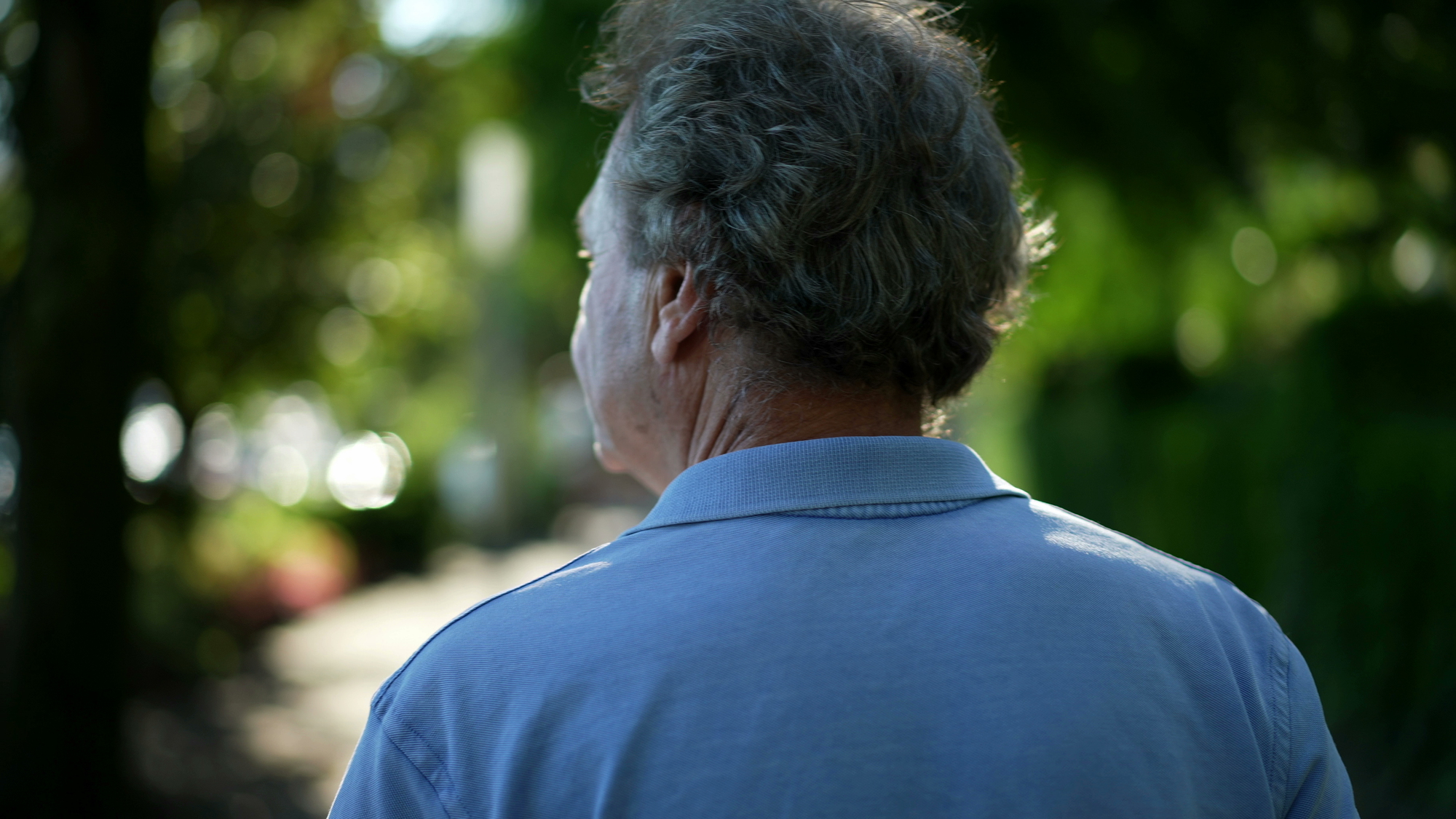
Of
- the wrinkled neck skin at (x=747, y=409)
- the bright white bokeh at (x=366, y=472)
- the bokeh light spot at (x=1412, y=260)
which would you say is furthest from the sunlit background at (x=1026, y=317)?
the bright white bokeh at (x=366, y=472)

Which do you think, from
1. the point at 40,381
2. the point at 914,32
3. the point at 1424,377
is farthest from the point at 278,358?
the point at 914,32

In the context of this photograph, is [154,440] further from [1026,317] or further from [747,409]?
[747,409]

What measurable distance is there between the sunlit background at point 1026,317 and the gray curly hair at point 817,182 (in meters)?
0.60

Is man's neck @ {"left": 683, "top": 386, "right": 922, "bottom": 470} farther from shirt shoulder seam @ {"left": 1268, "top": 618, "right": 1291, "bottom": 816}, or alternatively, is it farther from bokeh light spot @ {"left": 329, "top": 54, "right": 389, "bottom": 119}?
bokeh light spot @ {"left": 329, "top": 54, "right": 389, "bottom": 119}

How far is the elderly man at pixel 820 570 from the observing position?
904 millimetres

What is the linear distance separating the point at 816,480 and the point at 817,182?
1.02 ft

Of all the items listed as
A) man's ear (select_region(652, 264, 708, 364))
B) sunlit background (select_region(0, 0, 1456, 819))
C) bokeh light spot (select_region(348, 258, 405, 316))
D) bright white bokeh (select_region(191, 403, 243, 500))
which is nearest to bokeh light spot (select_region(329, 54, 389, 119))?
sunlit background (select_region(0, 0, 1456, 819))

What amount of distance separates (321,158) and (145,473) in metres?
3.57

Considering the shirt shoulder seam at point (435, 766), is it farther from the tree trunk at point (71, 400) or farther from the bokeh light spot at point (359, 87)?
the bokeh light spot at point (359, 87)

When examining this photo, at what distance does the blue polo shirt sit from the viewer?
0.90 m

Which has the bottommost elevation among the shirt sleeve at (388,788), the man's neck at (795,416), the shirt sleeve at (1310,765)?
the shirt sleeve at (1310,765)

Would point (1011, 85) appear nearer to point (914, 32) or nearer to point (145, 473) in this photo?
point (914, 32)

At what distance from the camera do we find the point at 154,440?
1088 centimetres

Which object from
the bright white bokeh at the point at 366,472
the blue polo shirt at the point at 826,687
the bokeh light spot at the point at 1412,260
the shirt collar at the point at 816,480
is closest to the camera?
the blue polo shirt at the point at 826,687
